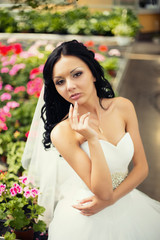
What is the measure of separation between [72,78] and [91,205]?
673 millimetres

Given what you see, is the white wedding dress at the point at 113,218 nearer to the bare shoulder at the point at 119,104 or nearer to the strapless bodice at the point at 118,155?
the strapless bodice at the point at 118,155

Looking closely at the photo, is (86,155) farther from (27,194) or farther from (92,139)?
(27,194)

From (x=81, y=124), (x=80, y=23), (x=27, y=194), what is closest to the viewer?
(x=81, y=124)

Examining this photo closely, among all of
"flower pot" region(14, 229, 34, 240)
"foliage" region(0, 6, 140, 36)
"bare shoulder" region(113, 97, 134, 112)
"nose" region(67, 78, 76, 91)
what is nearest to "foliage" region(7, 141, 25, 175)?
"flower pot" region(14, 229, 34, 240)

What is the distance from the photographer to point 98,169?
144cm

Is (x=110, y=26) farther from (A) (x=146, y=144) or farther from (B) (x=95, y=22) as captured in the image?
(A) (x=146, y=144)

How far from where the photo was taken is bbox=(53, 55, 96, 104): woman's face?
4.94 ft

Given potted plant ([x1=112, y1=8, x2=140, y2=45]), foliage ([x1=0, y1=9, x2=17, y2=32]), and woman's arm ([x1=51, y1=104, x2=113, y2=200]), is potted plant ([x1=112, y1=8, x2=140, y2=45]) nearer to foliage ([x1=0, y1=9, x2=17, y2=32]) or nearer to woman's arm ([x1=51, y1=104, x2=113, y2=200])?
foliage ([x1=0, y1=9, x2=17, y2=32])

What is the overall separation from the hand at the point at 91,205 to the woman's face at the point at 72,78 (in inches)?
20.6

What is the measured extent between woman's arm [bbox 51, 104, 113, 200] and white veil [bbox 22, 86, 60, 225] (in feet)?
Answer: 1.56

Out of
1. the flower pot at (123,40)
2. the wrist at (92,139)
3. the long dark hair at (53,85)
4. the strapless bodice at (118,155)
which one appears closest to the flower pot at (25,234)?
the strapless bodice at (118,155)

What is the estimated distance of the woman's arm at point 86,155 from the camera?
4.54 ft

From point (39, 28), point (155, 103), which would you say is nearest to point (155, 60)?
point (155, 103)

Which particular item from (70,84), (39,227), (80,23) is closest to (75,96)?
(70,84)
